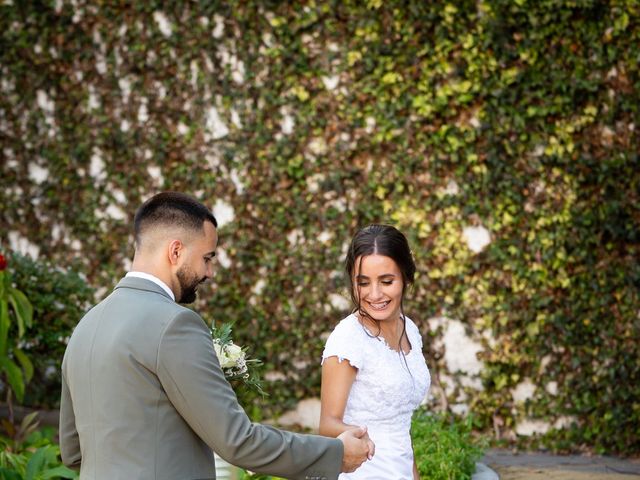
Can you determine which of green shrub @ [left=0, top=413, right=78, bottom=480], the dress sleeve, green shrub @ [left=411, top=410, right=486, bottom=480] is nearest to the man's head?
the dress sleeve

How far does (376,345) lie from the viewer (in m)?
3.03

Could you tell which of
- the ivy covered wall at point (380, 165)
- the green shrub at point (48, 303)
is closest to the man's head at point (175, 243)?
the green shrub at point (48, 303)

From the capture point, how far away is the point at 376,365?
2992mm

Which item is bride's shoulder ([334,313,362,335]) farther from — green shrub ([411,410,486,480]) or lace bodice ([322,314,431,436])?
green shrub ([411,410,486,480])

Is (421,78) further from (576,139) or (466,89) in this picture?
(576,139)

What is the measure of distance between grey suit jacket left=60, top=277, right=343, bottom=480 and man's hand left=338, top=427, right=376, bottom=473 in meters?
0.33

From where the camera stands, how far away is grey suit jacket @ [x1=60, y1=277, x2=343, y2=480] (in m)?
2.23

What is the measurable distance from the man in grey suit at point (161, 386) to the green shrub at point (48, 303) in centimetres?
328

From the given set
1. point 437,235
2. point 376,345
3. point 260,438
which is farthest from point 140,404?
point 437,235

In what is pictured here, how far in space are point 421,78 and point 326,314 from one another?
70.2 inches

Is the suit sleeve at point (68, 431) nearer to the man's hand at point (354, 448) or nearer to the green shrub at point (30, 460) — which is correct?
the man's hand at point (354, 448)

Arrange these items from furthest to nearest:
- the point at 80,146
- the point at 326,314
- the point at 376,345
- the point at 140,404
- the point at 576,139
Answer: the point at 80,146 < the point at 326,314 < the point at 576,139 < the point at 376,345 < the point at 140,404

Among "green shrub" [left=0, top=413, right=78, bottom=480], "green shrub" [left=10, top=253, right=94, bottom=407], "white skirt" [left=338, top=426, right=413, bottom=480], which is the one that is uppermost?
"green shrub" [left=10, top=253, right=94, bottom=407]

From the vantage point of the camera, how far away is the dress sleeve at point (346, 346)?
2.90m
